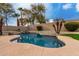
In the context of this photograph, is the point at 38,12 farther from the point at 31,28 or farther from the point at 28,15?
the point at 31,28

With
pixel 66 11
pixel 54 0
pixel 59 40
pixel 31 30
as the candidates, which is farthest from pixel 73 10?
pixel 31 30

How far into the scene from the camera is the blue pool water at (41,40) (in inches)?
122

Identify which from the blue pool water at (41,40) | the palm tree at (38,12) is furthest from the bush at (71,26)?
the palm tree at (38,12)

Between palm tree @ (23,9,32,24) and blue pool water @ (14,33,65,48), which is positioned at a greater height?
palm tree @ (23,9,32,24)

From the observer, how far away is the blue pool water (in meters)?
3.10

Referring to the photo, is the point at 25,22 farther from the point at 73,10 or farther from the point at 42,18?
the point at 73,10

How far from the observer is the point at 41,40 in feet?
10.3

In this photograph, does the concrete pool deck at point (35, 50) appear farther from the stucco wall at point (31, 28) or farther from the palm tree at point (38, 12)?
the palm tree at point (38, 12)

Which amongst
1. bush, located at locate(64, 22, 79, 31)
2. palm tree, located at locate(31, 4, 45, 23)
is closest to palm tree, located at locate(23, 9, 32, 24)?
palm tree, located at locate(31, 4, 45, 23)

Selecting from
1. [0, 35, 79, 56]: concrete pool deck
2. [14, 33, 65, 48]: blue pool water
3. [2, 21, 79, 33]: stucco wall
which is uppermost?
[2, 21, 79, 33]: stucco wall

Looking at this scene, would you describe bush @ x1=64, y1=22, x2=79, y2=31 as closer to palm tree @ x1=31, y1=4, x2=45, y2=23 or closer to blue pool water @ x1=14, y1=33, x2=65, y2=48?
blue pool water @ x1=14, y1=33, x2=65, y2=48

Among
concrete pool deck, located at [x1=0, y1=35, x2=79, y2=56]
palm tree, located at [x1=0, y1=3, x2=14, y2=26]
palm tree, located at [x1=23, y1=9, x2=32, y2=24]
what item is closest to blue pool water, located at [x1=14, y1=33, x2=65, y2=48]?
concrete pool deck, located at [x1=0, y1=35, x2=79, y2=56]

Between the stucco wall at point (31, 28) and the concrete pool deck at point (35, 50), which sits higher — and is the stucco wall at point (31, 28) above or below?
above

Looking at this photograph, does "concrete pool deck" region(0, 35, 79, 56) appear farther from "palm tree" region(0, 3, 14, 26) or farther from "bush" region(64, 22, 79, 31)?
"palm tree" region(0, 3, 14, 26)
